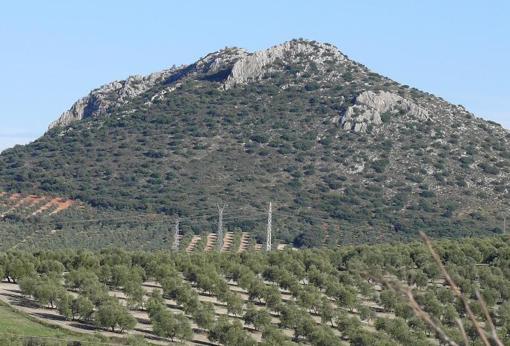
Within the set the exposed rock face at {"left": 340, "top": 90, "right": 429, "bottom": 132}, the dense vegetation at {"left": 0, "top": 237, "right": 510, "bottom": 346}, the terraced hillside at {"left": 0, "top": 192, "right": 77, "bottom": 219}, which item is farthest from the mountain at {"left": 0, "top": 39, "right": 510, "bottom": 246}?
the dense vegetation at {"left": 0, "top": 237, "right": 510, "bottom": 346}

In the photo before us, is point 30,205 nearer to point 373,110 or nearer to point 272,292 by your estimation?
point 373,110

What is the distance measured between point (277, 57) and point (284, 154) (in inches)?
1346

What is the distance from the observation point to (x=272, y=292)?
7850 centimetres

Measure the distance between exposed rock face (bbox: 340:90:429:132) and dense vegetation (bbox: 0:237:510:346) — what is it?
63019 mm

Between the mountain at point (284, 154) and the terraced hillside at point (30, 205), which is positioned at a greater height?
the mountain at point (284, 154)

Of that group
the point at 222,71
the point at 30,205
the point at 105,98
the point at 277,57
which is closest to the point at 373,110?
the point at 277,57

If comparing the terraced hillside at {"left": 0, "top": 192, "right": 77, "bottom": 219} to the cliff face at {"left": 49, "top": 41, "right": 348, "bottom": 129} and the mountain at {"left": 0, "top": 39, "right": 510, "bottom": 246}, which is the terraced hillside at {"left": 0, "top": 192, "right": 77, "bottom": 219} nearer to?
the mountain at {"left": 0, "top": 39, "right": 510, "bottom": 246}

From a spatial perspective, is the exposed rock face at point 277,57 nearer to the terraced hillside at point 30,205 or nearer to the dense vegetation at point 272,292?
the terraced hillside at point 30,205

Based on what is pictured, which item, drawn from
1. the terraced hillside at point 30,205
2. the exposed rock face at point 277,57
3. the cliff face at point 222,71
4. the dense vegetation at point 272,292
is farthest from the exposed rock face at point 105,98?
the dense vegetation at point 272,292

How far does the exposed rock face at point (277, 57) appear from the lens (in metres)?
183

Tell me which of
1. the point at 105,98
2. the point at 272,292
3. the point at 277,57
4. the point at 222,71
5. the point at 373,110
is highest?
the point at 277,57

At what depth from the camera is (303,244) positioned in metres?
124

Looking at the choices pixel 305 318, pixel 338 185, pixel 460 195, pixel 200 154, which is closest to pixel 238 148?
pixel 200 154

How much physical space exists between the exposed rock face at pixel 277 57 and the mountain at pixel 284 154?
8.5 inches
